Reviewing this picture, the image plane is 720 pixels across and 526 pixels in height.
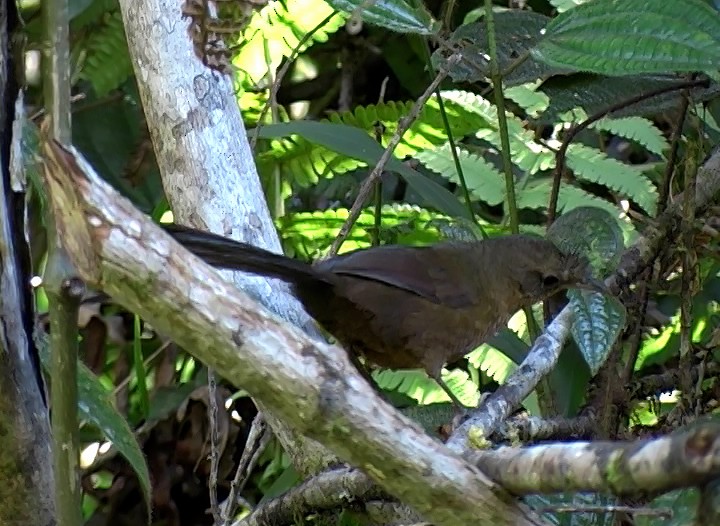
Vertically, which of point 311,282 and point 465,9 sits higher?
point 465,9

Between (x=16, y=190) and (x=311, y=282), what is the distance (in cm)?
88

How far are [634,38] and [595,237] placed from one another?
47 cm

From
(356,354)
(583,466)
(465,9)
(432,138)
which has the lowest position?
(356,354)

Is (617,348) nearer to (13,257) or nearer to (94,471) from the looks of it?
(13,257)

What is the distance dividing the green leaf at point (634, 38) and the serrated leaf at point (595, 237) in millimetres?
407

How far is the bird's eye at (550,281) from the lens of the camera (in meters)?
2.18

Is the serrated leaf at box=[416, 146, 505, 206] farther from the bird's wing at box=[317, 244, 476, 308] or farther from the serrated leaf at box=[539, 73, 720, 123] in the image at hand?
the serrated leaf at box=[539, 73, 720, 123]

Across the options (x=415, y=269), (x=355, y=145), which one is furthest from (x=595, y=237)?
(x=355, y=145)

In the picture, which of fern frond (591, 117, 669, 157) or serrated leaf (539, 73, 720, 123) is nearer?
serrated leaf (539, 73, 720, 123)

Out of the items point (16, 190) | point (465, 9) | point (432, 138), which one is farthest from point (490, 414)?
point (465, 9)

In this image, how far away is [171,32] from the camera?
6.06 ft

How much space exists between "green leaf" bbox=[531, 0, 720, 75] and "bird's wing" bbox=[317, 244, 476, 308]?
564 millimetres

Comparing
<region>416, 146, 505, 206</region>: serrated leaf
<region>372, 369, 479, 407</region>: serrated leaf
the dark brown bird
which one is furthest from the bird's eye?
<region>416, 146, 505, 206</region>: serrated leaf

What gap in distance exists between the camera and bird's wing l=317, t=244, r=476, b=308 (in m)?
2.04
